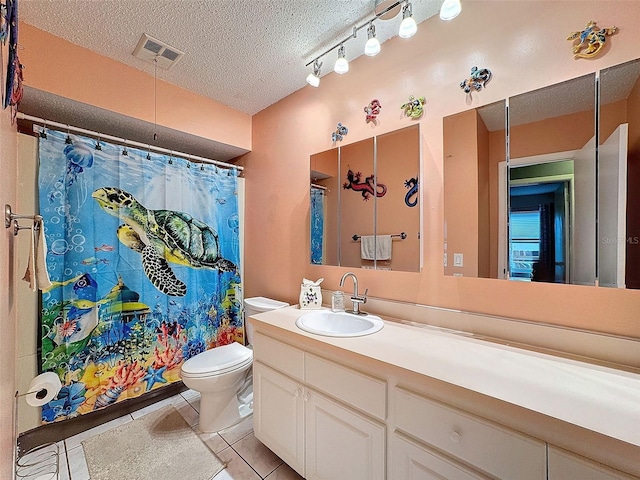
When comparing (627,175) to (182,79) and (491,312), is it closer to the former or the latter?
(491,312)

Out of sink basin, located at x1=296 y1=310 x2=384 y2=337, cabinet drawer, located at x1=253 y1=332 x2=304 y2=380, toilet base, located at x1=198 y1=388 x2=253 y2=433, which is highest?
sink basin, located at x1=296 y1=310 x2=384 y2=337

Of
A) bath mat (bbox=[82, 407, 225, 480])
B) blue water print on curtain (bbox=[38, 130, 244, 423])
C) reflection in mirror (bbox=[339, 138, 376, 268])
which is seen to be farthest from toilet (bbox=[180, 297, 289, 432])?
reflection in mirror (bbox=[339, 138, 376, 268])

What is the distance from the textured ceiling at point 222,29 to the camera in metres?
1.33

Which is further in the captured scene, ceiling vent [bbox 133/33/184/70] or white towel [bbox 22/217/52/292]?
ceiling vent [bbox 133/33/184/70]

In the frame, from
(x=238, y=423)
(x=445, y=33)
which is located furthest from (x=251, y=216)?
(x=445, y=33)

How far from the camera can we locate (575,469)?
66cm

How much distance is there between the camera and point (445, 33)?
136 cm

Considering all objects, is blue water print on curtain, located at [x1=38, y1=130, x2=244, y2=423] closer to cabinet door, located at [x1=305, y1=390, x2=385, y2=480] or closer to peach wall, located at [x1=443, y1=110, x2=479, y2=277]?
cabinet door, located at [x1=305, y1=390, x2=385, y2=480]

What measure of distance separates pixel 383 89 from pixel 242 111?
4.57 feet

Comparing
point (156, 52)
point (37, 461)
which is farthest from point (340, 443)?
point (156, 52)

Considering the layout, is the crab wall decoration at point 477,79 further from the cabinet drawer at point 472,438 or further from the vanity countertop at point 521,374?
the cabinet drawer at point 472,438

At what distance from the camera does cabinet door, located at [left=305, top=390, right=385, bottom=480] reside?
101 cm

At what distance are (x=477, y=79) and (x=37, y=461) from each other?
3112 mm

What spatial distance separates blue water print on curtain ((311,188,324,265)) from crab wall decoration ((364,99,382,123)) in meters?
0.58
